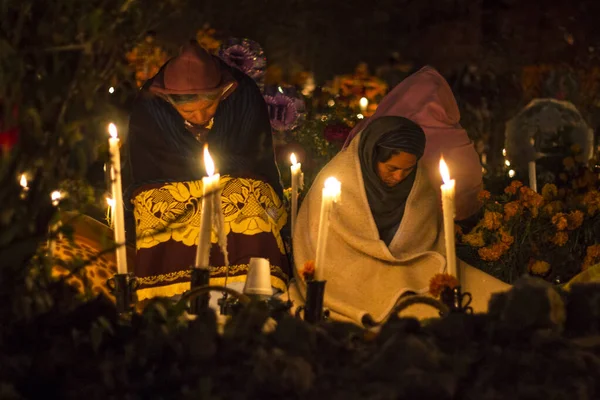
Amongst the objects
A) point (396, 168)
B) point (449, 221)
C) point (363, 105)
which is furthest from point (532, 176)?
point (449, 221)

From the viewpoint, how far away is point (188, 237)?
5.77 meters

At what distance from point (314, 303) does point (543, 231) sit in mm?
3083

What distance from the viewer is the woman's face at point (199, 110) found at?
605 centimetres

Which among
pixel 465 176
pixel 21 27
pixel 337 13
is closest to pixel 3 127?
pixel 21 27

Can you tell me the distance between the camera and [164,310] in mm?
2861

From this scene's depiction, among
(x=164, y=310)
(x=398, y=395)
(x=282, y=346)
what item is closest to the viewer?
(x=398, y=395)

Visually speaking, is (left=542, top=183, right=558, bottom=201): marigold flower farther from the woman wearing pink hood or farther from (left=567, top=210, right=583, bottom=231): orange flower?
the woman wearing pink hood

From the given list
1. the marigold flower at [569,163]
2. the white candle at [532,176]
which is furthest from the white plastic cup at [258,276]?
the marigold flower at [569,163]

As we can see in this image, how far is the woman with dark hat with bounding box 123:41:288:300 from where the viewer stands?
5754 mm

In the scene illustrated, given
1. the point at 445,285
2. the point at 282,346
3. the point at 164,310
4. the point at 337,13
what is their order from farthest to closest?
the point at 337,13 → the point at 445,285 → the point at 164,310 → the point at 282,346

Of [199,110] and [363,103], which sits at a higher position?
[363,103]

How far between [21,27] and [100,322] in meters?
0.67

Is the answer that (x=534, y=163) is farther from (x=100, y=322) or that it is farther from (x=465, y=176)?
(x=100, y=322)

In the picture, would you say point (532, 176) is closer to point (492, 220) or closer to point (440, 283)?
point (492, 220)
